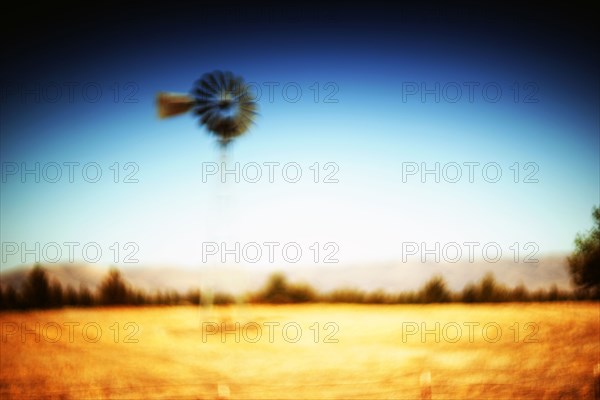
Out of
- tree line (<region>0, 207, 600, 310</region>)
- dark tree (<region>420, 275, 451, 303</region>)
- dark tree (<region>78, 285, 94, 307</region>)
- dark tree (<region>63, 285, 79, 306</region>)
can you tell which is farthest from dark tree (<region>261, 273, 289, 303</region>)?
dark tree (<region>63, 285, 79, 306</region>)

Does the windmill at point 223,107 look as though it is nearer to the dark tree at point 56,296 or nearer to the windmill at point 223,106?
the windmill at point 223,106

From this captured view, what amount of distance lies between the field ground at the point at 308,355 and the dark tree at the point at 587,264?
3470mm

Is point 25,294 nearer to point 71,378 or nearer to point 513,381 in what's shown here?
point 71,378

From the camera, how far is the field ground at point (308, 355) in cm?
677

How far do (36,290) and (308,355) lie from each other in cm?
1602

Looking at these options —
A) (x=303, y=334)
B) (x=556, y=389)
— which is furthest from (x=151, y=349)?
(x=556, y=389)

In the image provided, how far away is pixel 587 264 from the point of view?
16.5 metres

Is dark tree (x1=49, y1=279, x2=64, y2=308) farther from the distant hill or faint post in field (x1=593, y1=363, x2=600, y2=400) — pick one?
faint post in field (x1=593, y1=363, x2=600, y2=400)

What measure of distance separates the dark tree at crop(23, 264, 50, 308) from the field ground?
2334 millimetres

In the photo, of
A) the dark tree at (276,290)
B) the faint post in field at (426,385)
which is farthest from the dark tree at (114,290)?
the faint post in field at (426,385)

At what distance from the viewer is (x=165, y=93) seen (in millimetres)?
11172

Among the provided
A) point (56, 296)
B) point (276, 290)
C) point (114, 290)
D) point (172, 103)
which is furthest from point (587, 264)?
point (56, 296)

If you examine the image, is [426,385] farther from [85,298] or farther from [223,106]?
[85,298]

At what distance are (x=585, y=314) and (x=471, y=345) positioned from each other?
6.65m
